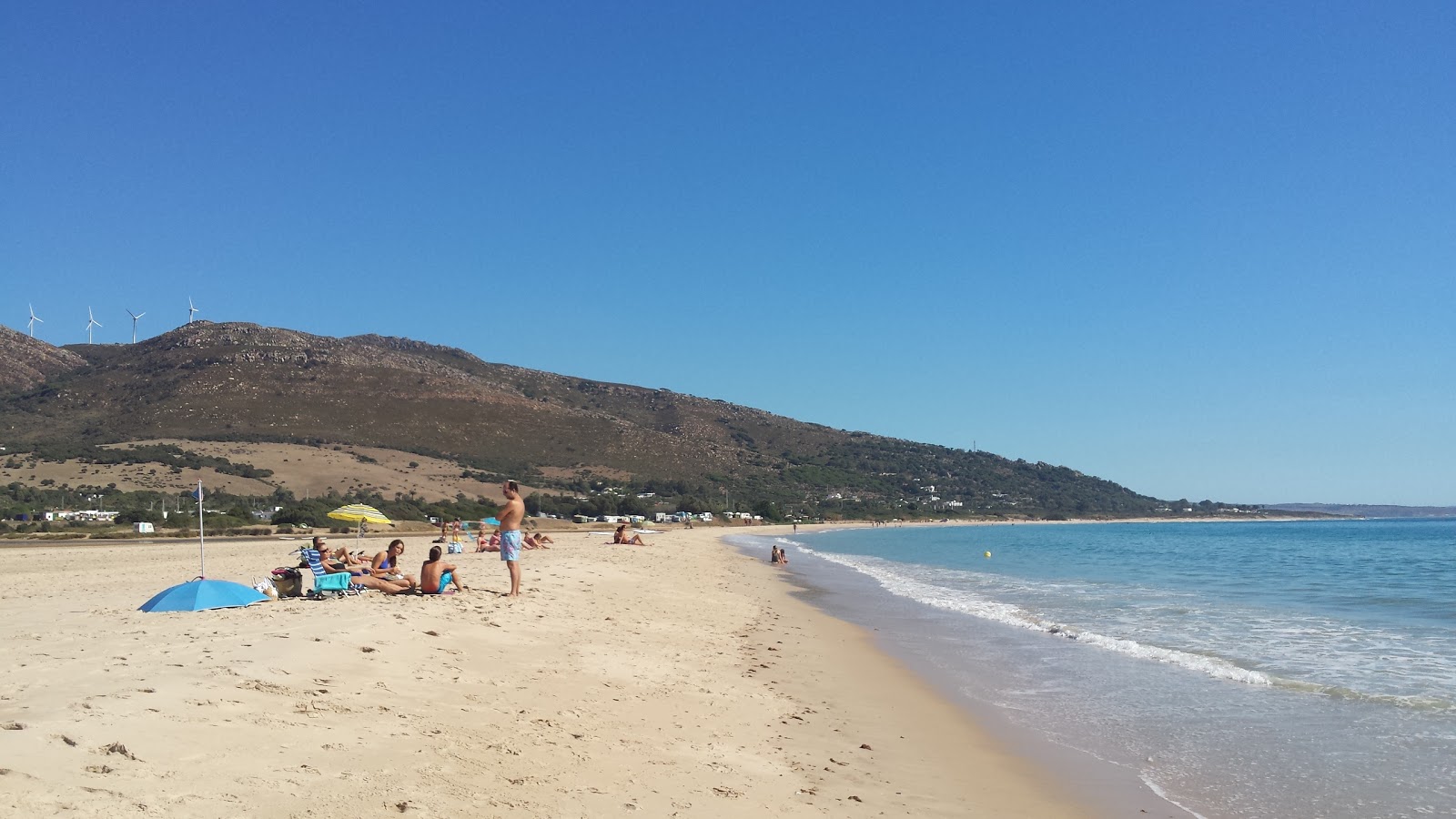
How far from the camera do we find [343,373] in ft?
308

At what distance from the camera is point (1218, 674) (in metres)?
11.5

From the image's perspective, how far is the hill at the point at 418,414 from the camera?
77625mm

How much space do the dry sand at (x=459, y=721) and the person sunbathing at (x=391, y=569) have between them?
1.88 ft

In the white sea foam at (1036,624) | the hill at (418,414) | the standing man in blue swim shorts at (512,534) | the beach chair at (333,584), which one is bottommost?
the white sea foam at (1036,624)

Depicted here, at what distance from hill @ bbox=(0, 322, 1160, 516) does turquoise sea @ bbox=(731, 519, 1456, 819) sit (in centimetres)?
6214

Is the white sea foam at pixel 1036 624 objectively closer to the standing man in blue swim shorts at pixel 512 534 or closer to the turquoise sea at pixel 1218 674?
the turquoise sea at pixel 1218 674

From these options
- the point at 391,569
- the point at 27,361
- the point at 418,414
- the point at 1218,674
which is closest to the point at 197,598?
the point at 391,569

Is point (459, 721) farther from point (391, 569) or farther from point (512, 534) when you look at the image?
point (391, 569)

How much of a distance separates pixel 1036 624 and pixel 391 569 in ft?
35.9

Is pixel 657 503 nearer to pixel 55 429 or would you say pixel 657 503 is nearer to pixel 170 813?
pixel 55 429

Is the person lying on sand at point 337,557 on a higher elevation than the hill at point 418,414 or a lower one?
lower

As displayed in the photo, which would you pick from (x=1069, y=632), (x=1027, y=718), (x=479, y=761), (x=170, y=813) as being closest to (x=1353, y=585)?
(x=1069, y=632)

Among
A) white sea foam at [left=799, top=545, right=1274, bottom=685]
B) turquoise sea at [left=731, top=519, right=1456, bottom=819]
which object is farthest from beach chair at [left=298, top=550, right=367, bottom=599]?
white sea foam at [left=799, top=545, right=1274, bottom=685]

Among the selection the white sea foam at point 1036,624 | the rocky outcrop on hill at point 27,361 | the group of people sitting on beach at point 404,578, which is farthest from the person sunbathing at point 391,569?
the rocky outcrop on hill at point 27,361
